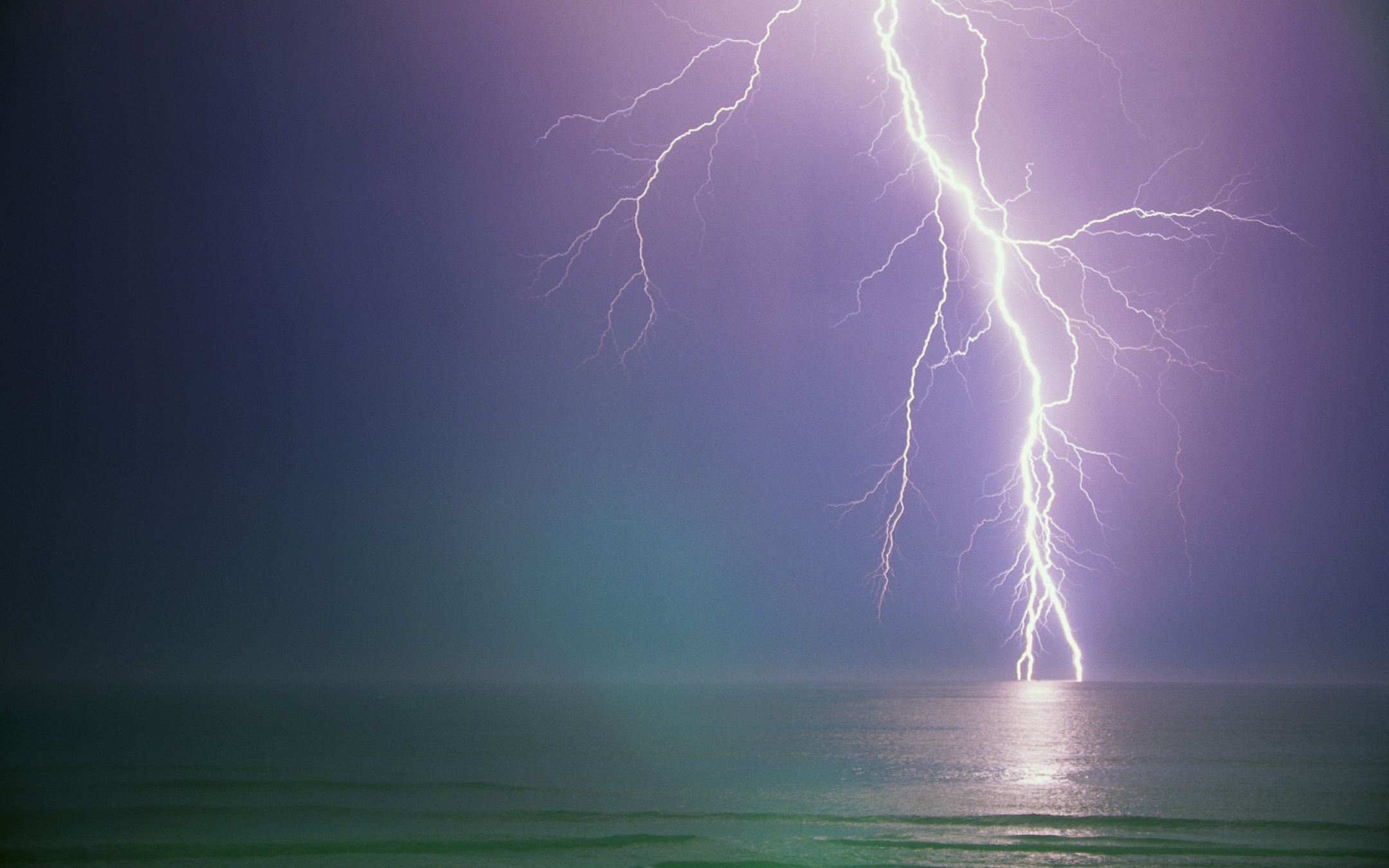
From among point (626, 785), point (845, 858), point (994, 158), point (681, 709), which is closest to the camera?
point (845, 858)

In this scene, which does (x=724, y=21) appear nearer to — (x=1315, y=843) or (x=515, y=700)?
(x=1315, y=843)

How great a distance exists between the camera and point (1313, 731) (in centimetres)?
1302

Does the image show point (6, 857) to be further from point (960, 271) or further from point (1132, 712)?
point (1132, 712)

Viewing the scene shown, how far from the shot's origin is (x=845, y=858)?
16.3ft

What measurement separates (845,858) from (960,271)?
11.2m

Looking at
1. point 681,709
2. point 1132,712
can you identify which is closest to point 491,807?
point 681,709

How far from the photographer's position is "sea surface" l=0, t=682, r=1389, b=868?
206 inches

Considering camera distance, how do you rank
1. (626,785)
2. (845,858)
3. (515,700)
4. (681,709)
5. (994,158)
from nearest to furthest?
(845,858) → (626,785) → (994,158) → (681,709) → (515,700)

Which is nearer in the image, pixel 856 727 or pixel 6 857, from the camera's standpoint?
pixel 6 857

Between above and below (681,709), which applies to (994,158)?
above

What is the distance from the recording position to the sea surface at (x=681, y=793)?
5.23 meters

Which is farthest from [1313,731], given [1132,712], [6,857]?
[6,857]

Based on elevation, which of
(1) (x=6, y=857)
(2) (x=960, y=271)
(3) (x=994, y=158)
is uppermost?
(3) (x=994, y=158)

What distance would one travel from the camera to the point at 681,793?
6961 millimetres
